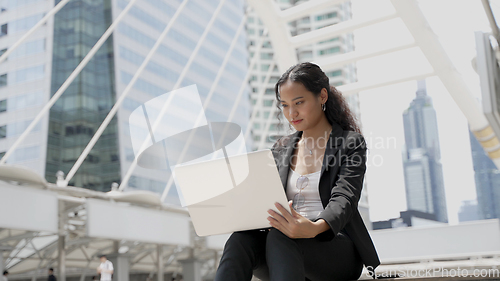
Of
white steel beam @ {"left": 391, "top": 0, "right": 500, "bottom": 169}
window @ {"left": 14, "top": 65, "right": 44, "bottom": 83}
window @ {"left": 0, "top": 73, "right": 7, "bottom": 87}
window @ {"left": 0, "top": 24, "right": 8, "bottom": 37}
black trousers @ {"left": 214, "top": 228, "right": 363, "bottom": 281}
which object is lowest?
black trousers @ {"left": 214, "top": 228, "right": 363, "bottom": 281}

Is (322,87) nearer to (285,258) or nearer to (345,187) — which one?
(345,187)

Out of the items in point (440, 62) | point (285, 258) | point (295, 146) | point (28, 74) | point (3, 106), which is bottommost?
point (285, 258)

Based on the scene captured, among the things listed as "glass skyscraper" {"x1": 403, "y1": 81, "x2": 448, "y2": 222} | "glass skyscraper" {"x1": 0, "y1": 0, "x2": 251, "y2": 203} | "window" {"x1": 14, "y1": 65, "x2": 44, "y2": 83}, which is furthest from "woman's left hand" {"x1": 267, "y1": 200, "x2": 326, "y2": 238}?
"window" {"x1": 14, "y1": 65, "x2": 44, "y2": 83}

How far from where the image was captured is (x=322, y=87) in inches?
55.2

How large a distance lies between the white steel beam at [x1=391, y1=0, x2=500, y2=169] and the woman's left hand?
13.1 ft

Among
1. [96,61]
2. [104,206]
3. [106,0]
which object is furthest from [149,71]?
[104,206]

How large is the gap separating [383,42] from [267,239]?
4288 mm

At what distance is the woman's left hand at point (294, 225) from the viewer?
3.63 ft

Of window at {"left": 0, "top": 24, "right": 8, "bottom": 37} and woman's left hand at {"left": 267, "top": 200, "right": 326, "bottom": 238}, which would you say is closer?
woman's left hand at {"left": 267, "top": 200, "right": 326, "bottom": 238}

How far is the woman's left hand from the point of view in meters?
1.11

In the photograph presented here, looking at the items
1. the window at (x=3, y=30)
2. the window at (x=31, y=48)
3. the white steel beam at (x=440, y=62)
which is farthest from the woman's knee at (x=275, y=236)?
the window at (x=31, y=48)

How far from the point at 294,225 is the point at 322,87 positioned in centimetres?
47

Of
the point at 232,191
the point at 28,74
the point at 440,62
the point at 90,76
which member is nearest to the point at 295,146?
→ the point at 232,191

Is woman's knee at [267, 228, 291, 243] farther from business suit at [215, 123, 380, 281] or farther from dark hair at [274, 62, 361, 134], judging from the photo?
dark hair at [274, 62, 361, 134]
